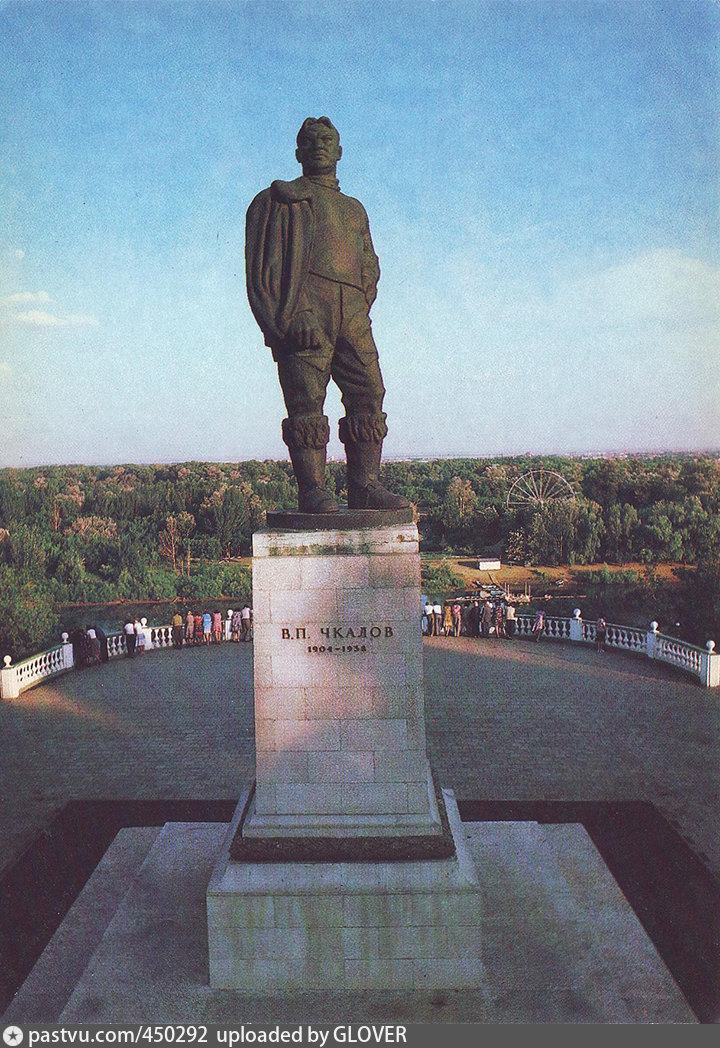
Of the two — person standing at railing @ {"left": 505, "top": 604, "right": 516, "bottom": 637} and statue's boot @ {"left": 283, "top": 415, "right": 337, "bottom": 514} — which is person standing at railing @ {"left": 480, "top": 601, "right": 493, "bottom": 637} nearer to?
person standing at railing @ {"left": 505, "top": 604, "right": 516, "bottom": 637}

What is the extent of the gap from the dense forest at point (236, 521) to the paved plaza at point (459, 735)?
1220cm

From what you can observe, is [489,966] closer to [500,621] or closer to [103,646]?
[103,646]

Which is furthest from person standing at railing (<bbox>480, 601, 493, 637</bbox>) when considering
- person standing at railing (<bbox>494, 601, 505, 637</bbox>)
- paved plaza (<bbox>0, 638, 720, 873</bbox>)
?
paved plaza (<bbox>0, 638, 720, 873</bbox>)

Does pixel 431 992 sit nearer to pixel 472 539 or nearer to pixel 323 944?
pixel 323 944

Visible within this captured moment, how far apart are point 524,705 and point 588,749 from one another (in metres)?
2.52

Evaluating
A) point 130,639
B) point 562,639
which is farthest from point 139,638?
point 562,639

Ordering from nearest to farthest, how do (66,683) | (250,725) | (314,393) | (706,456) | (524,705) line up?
1. (314,393)
2. (250,725)
3. (524,705)
4. (66,683)
5. (706,456)

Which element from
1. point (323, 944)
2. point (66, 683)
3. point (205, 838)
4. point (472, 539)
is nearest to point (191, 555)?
point (472, 539)

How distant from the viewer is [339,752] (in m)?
5.62

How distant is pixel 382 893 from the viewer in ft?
17.5

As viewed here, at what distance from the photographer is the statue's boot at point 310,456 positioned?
585cm

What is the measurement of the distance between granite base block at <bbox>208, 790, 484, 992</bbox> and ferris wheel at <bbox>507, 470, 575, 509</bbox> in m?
32.8

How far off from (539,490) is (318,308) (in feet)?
114

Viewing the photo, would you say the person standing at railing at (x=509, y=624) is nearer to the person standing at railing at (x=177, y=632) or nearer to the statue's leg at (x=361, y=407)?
the person standing at railing at (x=177, y=632)
